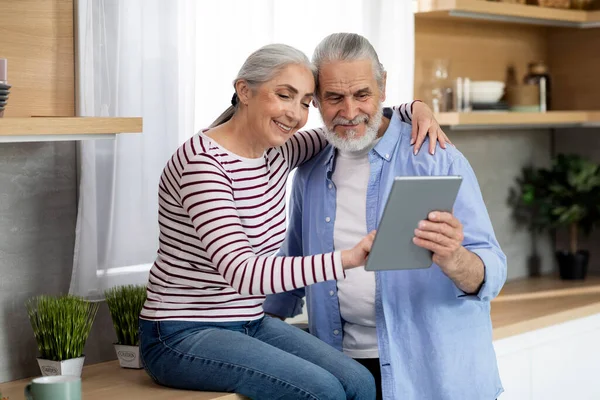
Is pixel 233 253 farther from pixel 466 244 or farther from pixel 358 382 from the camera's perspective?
pixel 466 244

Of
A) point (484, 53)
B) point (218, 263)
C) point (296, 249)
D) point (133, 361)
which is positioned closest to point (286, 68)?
point (218, 263)

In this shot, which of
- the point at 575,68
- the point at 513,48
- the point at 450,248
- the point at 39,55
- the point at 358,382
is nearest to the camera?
the point at 450,248

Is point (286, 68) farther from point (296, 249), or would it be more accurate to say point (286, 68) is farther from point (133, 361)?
point (133, 361)

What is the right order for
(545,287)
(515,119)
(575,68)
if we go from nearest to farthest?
(515,119) < (545,287) < (575,68)

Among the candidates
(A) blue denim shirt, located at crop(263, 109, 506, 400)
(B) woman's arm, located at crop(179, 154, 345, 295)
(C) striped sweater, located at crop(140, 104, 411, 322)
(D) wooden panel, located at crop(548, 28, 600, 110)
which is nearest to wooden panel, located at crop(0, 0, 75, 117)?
(C) striped sweater, located at crop(140, 104, 411, 322)

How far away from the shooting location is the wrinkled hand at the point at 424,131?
8.27 feet

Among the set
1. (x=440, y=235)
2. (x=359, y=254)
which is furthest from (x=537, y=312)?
(x=359, y=254)

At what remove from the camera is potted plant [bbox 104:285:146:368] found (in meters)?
2.59

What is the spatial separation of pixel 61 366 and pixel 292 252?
2.45 ft

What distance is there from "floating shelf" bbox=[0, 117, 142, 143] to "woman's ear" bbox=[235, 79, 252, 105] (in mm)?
279

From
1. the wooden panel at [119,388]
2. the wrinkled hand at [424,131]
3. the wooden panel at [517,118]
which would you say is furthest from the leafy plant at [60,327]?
the wooden panel at [517,118]

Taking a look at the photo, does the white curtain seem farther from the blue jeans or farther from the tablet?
the tablet

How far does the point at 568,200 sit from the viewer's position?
4121mm

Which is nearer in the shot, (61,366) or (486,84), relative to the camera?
(61,366)
